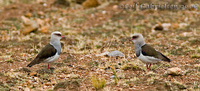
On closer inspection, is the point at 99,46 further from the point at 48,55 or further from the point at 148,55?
the point at 148,55

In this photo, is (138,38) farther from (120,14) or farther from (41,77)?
(120,14)

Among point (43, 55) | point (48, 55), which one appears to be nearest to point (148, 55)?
point (48, 55)

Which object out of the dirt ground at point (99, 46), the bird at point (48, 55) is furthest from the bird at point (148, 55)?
the bird at point (48, 55)

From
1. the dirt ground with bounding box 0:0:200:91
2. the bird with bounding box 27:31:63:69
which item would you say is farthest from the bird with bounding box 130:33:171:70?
the bird with bounding box 27:31:63:69

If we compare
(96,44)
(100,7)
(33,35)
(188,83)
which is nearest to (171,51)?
(96,44)

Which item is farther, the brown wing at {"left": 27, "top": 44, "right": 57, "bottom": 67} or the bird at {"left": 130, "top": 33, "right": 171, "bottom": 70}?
the brown wing at {"left": 27, "top": 44, "right": 57, "bottom": 67}

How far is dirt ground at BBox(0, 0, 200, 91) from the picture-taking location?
676cm

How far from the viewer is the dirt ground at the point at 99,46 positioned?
6758 mm

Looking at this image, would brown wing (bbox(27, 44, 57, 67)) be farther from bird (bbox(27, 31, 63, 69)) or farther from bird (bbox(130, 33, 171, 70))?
bird (bbox(130, 33, 171, 70))

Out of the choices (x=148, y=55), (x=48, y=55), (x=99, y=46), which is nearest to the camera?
(x=148, y=55)

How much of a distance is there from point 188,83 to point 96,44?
15.5ft

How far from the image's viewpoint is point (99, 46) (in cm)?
1066

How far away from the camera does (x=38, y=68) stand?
313 inches

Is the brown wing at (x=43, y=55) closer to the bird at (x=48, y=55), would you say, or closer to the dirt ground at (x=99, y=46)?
the bird at (x=48, y=55)
